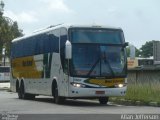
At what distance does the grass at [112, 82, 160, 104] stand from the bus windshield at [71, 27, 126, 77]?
2.15 metres

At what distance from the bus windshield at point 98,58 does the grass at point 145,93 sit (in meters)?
2.15

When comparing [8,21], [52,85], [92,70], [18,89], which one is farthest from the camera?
[8,21]

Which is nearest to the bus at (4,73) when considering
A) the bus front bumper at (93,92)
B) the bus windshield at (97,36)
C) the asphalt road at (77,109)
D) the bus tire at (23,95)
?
the bus tire at (23,95)

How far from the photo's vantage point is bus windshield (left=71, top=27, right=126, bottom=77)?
83.0 ft

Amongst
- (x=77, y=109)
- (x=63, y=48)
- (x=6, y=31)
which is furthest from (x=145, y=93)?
(x=6, y=31)

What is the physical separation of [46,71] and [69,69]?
13.3 feet

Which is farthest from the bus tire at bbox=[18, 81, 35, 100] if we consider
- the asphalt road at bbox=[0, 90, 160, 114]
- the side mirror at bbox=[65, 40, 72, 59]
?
the side mirror at bbox=[65, 40, 72, 59]

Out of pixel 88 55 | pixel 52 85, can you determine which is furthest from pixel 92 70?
pixel 52 85

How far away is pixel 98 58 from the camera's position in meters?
25.5

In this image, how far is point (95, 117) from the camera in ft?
61.1

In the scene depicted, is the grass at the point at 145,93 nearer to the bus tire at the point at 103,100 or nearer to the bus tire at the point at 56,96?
the bus tire at the point at 103,100

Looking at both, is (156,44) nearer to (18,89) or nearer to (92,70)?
(18,89)

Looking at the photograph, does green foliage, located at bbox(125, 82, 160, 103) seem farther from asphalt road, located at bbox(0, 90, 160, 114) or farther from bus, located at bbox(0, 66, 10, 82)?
bus, located at bbox(0, 66, 10, 82)

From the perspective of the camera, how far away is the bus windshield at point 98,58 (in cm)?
2530
